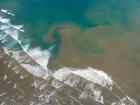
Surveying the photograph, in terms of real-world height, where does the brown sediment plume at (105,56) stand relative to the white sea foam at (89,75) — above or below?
above

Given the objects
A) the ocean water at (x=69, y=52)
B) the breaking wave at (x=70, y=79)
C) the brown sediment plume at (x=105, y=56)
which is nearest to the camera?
the breaking wave at (x=70, y=79)

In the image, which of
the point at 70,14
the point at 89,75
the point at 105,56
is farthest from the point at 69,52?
the point at 70,14

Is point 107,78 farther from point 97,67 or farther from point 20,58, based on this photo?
point 20,58

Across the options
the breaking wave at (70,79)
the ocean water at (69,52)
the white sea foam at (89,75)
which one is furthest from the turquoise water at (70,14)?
the white sea foam at (89,75)

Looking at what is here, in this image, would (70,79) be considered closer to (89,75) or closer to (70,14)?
(89,75)

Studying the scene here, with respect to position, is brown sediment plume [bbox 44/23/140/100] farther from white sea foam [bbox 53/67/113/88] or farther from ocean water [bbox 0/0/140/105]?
white sea foam [bbox 53/67/113/88]

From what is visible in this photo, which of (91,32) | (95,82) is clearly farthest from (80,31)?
(95,82)

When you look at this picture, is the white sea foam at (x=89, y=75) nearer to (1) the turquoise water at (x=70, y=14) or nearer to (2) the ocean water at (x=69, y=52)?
(2) the ocean water at (x=69, y=52)

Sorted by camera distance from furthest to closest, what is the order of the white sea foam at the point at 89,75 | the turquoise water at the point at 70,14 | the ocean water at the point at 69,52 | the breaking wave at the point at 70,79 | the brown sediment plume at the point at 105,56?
the turquoise water at the point at 70,14 < the brown sediment plume at the point at 105,56 < the white sea foam at the point at 89,75 < the ocean water at the point at 69,52 < the breaking wave at the point at 70,79

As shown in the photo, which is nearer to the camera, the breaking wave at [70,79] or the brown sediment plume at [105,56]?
the breaking wave at [70,79]
